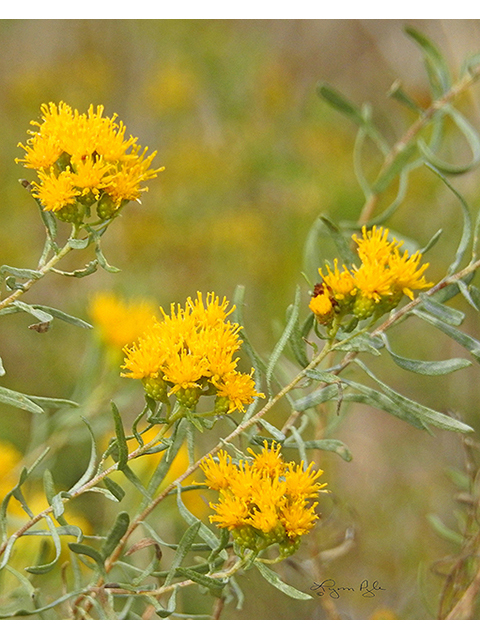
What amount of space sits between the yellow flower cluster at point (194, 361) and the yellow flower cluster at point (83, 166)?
0.66 ft

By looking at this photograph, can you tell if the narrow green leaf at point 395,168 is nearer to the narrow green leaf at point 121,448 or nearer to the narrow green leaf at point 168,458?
the narrow green leaf at point 168,458

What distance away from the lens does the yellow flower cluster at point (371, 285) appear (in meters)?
1.03

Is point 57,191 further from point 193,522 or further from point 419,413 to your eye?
point 419,413

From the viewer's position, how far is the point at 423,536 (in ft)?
8.83

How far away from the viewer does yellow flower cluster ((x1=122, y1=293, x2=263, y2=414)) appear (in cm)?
98

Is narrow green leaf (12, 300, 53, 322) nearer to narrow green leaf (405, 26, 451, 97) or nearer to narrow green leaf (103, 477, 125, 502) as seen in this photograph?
narrow green leaf (103, 477, 125, 502)

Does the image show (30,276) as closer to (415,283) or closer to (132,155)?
(132,155)

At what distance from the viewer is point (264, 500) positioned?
987mm

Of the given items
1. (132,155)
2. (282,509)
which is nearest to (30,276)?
(132,155)

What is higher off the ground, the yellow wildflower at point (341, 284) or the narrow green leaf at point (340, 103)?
the narrow green leaf at point (340, 103)

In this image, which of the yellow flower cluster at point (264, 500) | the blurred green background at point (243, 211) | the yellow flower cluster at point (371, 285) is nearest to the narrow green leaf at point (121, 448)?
the yellow flower cluster at point (264, 500)

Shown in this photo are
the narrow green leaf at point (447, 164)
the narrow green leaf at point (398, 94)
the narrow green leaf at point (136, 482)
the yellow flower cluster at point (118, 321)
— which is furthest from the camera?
the yellow flower cluster at point (118, 321)

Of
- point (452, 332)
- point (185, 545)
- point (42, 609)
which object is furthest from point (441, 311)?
point (42, 609)

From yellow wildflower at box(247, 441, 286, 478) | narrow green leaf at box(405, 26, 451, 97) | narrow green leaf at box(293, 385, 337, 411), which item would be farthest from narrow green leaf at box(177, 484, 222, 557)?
narrow green leaf at box(405, 26, 451, 97)
